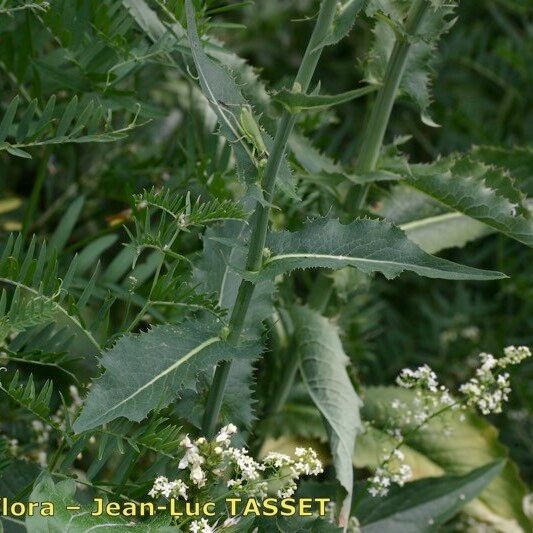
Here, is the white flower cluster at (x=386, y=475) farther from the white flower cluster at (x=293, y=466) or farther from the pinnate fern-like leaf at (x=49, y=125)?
the pinnate fern-like leaf at (x=49, y=125)

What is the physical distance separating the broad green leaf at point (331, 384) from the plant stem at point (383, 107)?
0.48ft

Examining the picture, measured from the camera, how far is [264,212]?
2.53 ft

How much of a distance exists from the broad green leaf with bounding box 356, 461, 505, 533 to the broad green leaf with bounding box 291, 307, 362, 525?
0.14 metres

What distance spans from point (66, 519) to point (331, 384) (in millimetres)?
379

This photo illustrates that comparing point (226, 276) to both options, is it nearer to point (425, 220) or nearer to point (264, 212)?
point (264, 212)

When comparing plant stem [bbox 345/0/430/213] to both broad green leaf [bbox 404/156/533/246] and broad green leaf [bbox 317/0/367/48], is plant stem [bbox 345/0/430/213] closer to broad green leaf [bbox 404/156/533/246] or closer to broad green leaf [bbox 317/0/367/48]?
broad green leaf [bbox 404/156/533/246]

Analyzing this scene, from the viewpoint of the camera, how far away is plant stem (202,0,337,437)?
0.74m

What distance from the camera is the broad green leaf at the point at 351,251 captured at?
2.48 ft

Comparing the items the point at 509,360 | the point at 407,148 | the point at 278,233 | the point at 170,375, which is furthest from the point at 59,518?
the point at 407,148

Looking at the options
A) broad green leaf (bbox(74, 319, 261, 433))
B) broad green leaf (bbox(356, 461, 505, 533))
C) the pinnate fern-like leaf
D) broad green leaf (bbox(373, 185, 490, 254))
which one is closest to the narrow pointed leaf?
the pinnate fern-like leaf

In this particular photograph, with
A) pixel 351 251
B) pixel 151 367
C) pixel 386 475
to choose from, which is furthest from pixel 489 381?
pixel 151 367

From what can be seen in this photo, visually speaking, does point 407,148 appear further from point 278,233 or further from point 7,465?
Answer: point 7,465

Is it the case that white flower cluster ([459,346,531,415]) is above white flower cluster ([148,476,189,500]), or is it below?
above

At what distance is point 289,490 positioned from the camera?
2.52ft
